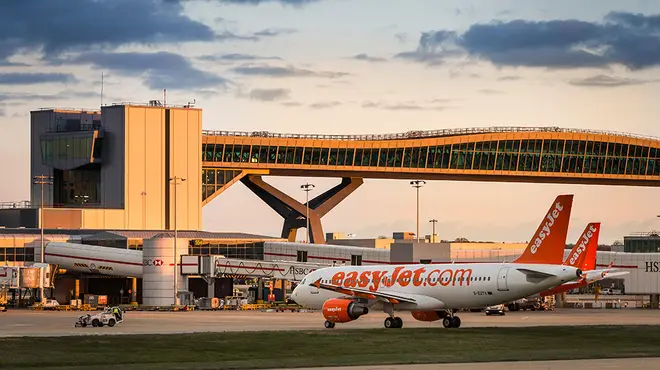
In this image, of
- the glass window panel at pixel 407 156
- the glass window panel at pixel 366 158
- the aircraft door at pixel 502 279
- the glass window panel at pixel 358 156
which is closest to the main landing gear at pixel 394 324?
the aircraft door at pixel 502 279

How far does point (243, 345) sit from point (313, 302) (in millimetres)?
23976

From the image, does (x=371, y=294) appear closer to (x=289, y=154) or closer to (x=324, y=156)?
(x=289, y=154)

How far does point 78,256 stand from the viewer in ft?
464

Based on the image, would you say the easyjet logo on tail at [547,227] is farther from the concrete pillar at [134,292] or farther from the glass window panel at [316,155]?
the glass window panel at [316,155]

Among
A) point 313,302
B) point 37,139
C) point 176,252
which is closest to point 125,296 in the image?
point 176,252

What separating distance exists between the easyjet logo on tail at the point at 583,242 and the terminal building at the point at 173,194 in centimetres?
2236

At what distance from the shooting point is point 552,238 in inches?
3022

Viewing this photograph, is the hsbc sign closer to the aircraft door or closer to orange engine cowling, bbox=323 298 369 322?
orange engine cowling, bbox=323 298 369 322

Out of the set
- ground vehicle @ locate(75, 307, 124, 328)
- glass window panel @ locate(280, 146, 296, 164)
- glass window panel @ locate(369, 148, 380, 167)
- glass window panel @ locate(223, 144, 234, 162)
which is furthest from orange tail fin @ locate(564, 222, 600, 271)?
glass window panel @ locate(369, 148, 380, 167)

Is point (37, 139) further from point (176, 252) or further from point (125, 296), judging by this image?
point (176, 252)

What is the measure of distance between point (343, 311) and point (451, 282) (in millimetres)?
7257

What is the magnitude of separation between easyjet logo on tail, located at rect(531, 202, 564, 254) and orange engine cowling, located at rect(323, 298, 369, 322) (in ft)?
37.8

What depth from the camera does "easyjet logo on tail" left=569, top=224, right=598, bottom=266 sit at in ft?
345

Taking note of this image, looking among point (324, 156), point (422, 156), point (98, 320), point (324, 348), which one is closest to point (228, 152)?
point (324, 156)
